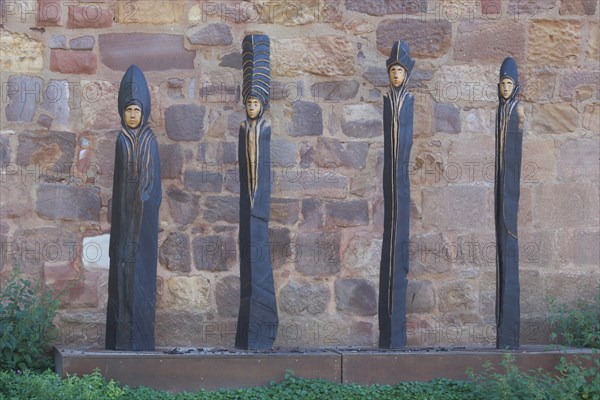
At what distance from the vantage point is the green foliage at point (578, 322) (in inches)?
227

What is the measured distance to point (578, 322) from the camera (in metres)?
5.91

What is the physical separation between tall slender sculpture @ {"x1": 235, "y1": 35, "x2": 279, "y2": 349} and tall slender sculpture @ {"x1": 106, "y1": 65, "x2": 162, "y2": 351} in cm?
50

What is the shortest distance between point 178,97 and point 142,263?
1275 mm

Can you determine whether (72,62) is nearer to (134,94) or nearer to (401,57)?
(134,94)

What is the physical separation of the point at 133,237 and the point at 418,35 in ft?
7.61

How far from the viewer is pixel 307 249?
6.13m

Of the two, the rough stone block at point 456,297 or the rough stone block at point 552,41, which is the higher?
the rough stone block at point 552,41

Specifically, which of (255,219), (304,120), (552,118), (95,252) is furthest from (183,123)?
(552,118)

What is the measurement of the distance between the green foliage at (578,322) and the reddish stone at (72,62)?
3.25m

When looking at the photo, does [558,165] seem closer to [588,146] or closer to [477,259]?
[588,146]

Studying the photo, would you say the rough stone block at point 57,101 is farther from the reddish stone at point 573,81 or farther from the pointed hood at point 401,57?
the reddish stone at point 573,81

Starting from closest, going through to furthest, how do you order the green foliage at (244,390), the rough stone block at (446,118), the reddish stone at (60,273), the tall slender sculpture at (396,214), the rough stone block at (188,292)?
1. the green foliage at (244,390)
2. the tall slender sculpture at (396,214)
3. the reddish stone at (60,273)
4. the rough stone block at (188,292)
5. the rough stone block at (446,118)

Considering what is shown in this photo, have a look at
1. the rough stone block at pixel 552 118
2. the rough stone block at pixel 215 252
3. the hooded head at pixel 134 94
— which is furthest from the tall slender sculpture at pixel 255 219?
the rough stone block at pixel 552 118

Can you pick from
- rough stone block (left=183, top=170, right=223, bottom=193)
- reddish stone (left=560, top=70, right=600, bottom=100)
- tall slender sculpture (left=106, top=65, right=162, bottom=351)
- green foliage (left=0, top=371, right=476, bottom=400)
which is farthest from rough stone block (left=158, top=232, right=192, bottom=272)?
reddish stone (left=560, top=70, right=600, bottom=100)
